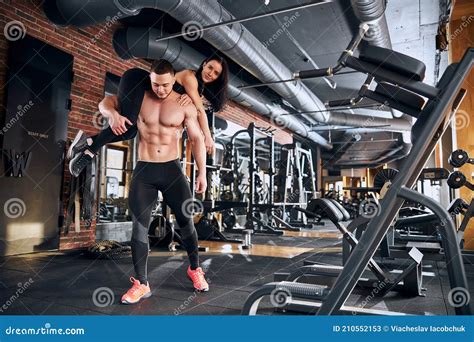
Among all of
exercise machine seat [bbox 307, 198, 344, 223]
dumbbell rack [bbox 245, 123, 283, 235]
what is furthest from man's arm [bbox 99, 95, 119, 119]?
dumbbell rack [bbox 245, 123, 283, 235]

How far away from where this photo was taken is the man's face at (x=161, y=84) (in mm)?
2066

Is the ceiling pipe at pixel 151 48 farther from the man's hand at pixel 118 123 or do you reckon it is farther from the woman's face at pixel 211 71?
the man's hand at pixel 118 123

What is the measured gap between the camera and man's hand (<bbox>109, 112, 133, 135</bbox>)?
2.04 meters

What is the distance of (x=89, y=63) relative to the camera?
4059 millimetres

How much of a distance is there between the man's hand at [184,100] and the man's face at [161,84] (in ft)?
0.32

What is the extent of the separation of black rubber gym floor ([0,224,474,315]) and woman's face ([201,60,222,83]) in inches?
56.9

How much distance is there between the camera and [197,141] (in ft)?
7.35

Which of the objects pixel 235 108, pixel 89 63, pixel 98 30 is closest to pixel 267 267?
pixel 89 63

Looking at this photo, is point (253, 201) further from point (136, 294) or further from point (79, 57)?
point (136, 294)

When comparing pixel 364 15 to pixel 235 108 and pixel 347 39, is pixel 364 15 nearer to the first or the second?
pixel 347 39

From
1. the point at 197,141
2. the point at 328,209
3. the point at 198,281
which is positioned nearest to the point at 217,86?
the point at 197,141

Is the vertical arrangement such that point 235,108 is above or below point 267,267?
above
